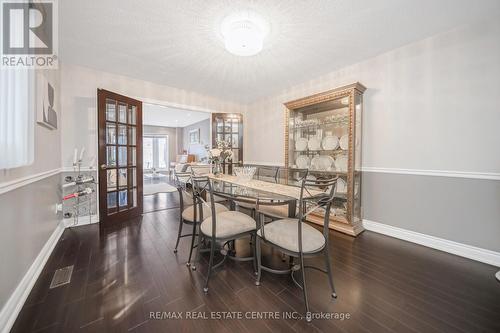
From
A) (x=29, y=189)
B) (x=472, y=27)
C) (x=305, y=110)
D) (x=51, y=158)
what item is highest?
(x=472, y=27)

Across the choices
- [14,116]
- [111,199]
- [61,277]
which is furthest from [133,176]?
[14,116]

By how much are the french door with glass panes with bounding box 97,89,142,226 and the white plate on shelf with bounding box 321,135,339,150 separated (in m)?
3.28

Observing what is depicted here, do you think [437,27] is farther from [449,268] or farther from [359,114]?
[449,268]

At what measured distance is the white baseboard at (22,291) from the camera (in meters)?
1.17

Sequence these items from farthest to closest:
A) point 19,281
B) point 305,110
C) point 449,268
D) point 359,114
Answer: point 305,110 < point 359,114 < point 449,268 < point 19,281

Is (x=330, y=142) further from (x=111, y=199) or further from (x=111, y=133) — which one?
(x=111, y=199)

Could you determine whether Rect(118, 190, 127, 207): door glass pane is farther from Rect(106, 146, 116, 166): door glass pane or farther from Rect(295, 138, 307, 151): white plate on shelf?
Rect(295, 138, 307, 151): white plate on shelf

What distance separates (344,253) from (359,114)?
193 cm

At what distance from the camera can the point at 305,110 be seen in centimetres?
342

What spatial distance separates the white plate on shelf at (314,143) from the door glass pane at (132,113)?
3.18 meters

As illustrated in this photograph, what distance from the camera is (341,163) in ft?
9.66

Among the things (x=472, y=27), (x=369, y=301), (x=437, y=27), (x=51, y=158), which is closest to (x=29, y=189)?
(x=51, y=158)

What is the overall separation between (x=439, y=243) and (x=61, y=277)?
3.98 m

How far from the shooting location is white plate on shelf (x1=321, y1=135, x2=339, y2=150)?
2989mm
